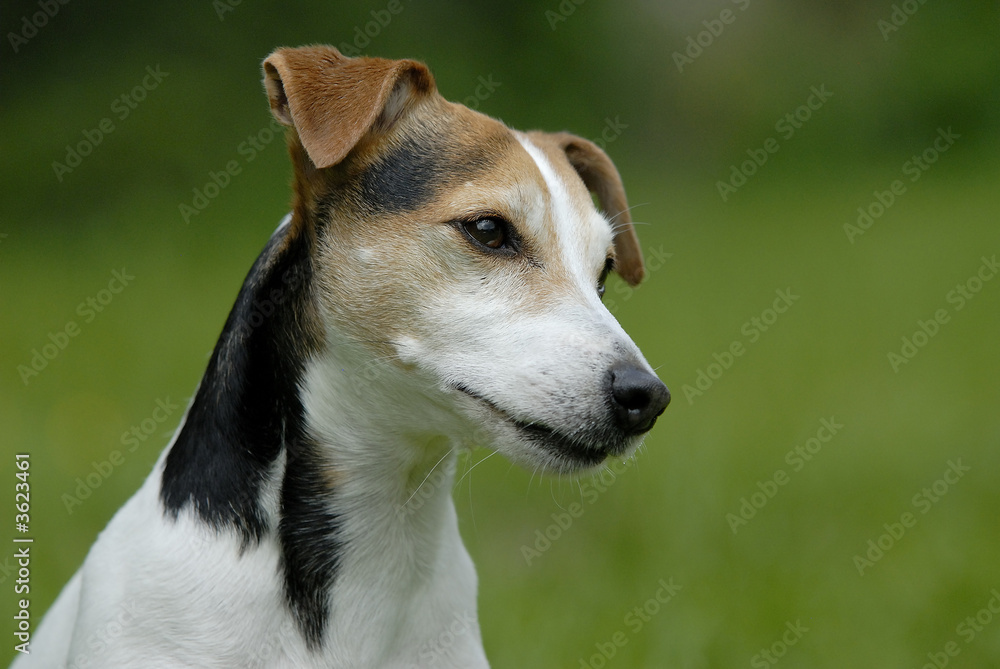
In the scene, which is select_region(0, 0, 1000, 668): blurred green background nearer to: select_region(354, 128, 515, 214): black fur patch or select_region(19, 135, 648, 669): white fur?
select_region(19, 135, 648, 669): white fur

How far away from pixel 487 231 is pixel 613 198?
4.56 ft

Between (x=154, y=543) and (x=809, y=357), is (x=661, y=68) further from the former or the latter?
(x=154, y=543)

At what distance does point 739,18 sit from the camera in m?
19.3

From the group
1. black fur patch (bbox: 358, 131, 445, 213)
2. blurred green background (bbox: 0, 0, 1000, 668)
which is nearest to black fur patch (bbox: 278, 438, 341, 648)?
black fur patch (bbox: 358, 131, 445, 213)

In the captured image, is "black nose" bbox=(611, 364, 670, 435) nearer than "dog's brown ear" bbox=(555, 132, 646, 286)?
Yes

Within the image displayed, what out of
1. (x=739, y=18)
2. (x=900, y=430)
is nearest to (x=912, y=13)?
(x=739, y=18)

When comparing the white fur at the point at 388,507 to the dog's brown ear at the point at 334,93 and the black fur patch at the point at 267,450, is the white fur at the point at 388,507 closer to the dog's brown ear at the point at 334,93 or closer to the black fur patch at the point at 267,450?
the black fur patch at the point at 267,450

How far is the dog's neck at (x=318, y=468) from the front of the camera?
3.53 meters

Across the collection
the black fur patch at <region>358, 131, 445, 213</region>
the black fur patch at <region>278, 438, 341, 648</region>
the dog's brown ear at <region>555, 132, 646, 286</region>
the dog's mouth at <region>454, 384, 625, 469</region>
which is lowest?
the black fur patch at <region>278, 438, 341, 648</region>

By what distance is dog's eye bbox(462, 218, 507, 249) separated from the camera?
3.53m

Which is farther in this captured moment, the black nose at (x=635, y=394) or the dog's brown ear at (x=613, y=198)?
the dog's brown ear at (x=613, y=198)

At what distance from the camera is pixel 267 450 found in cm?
358

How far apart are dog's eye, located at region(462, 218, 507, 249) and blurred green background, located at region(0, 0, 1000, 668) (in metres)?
2.69

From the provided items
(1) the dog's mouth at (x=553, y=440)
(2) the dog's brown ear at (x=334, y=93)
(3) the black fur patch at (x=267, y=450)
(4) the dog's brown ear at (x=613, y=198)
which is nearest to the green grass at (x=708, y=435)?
(4) the dog's brown ear at (x=613, y=198)
